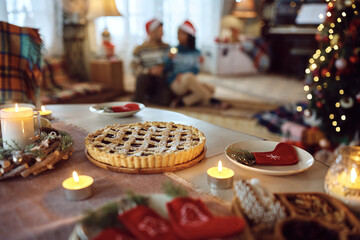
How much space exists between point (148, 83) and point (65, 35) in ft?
4.48

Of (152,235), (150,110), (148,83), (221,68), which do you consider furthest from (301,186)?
(221,68)

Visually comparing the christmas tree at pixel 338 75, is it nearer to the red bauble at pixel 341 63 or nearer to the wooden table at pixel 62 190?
the red bauble at pixel 341 63

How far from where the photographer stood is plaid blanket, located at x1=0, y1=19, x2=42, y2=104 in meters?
2.07

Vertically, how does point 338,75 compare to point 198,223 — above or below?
above

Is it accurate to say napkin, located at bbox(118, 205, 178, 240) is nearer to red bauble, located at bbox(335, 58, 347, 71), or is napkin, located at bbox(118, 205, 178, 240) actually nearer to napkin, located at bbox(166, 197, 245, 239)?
napkin, located at bbox(166, 197, 245, 239)

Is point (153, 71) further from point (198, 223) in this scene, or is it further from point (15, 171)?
point (198, 223)

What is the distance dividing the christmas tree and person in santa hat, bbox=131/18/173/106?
201 cm

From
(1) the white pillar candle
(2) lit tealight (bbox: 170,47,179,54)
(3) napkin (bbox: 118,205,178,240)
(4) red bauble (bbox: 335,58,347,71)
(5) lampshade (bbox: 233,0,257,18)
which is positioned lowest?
(3) napkin (bbox: 118,205,178,240)

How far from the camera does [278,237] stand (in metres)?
0.53

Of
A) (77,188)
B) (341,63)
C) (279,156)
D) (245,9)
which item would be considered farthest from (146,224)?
(245,9)

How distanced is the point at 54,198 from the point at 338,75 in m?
2.03

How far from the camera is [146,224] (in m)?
0.57

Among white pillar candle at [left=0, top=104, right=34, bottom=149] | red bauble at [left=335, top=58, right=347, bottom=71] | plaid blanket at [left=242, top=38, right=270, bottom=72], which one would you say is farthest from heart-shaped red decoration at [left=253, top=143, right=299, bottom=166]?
plaid blanket at [left=242, top=38, right=270, bottom=72]

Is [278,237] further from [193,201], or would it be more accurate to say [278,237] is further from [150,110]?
[150,110]
